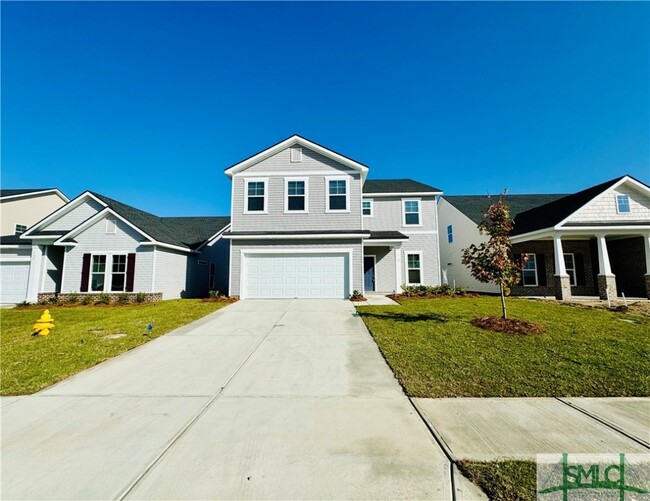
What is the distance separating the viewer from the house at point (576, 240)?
47.2 ft

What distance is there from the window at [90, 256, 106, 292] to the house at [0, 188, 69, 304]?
4.72 meters

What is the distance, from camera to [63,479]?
8.68 feet

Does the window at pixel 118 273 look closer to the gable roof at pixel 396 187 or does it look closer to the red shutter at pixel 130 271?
the red shutter at pixel 130 271

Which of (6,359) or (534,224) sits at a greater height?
(534,224)

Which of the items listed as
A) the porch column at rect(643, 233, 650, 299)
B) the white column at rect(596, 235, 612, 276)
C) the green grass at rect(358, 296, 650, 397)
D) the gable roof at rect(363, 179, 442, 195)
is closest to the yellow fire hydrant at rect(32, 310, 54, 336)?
the green grass at rect(358, 296, 650, 397)

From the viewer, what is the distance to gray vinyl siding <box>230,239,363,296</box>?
1473cm

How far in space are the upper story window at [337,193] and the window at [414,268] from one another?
230 inches

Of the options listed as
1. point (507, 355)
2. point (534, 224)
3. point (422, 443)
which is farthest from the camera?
point (534, 224)

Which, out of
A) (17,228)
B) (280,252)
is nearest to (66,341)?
(280,252)

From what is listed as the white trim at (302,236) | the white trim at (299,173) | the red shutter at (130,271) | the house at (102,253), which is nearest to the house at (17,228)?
the house at (102,253)

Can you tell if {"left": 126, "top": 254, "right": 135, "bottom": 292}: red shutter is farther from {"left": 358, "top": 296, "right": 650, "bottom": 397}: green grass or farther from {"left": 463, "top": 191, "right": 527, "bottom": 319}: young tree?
{"left": 463, "top": 191, "right": 527, "bottom": 319}: young tree

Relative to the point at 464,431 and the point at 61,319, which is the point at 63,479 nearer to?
the point at 464,431

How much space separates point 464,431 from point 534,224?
654 inches

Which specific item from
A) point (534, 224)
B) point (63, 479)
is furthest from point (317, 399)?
point (534, 224)
